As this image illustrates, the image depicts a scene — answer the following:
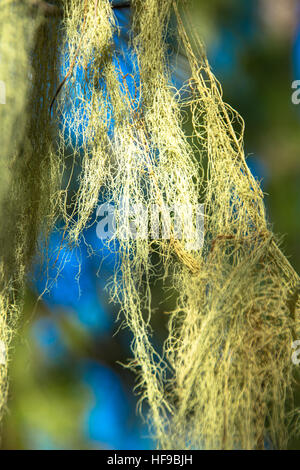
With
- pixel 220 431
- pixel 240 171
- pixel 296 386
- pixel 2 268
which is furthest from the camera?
pixel 2 268

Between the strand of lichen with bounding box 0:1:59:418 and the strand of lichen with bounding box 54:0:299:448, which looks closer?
the strand of lichen with bounding box 54:0:299:448

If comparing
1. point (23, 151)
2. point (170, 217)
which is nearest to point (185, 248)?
point (170, 217)

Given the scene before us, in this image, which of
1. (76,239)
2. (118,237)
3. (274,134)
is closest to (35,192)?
(76,239)

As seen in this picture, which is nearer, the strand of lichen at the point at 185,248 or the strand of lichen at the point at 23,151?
the strand of lichen at the point at 185,248

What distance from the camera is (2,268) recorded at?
1.46 m

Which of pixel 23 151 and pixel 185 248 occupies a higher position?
pixel 23 151

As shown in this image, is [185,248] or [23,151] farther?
[23,151]

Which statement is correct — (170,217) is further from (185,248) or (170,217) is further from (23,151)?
(23,151)

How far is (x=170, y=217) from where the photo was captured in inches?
54.6

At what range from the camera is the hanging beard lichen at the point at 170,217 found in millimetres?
1132

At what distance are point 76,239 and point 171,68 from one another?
589mm

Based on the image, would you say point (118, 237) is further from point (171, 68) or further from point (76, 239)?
point (171, 68)

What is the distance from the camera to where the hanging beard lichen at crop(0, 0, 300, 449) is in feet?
3.71

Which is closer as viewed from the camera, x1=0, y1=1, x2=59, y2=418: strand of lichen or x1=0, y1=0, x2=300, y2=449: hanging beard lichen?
x1=0, y1=0, x2=300, y2=449: hanging beard lichen
